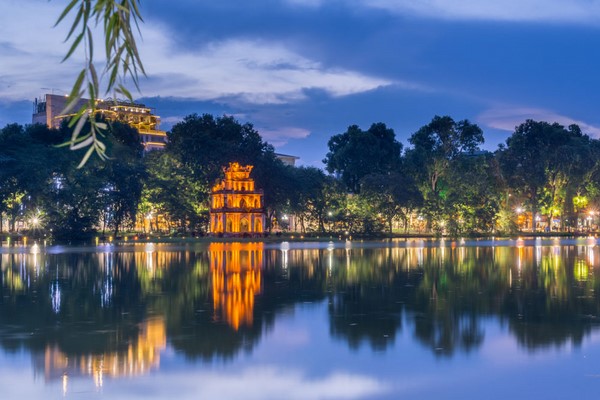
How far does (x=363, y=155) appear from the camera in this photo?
160 meters

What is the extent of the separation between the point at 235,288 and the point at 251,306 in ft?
20.7

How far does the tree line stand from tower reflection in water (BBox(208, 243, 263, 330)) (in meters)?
46.1

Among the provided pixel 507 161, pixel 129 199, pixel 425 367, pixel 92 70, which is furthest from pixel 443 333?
pixel 507 161

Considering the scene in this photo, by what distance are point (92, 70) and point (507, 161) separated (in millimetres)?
136431

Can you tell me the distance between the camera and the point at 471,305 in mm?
28828

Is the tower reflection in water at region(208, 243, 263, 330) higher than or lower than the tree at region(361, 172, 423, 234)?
lower

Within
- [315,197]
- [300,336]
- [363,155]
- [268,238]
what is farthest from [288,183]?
[300,336]

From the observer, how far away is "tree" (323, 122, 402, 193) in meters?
160

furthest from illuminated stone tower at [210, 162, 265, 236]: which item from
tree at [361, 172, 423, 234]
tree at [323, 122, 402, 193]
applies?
tree at [323, 122, 402, 193]

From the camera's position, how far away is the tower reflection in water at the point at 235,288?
2619cm

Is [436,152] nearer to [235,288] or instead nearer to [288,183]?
[288,183]

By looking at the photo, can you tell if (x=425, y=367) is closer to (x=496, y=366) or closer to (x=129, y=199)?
(x=496, y=366)

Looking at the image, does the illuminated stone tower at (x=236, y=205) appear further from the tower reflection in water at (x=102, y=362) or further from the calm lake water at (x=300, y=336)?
the tower reflection in water at (x=102, y=362)

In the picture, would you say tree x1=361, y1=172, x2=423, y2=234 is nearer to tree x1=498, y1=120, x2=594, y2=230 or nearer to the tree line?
the tree line
